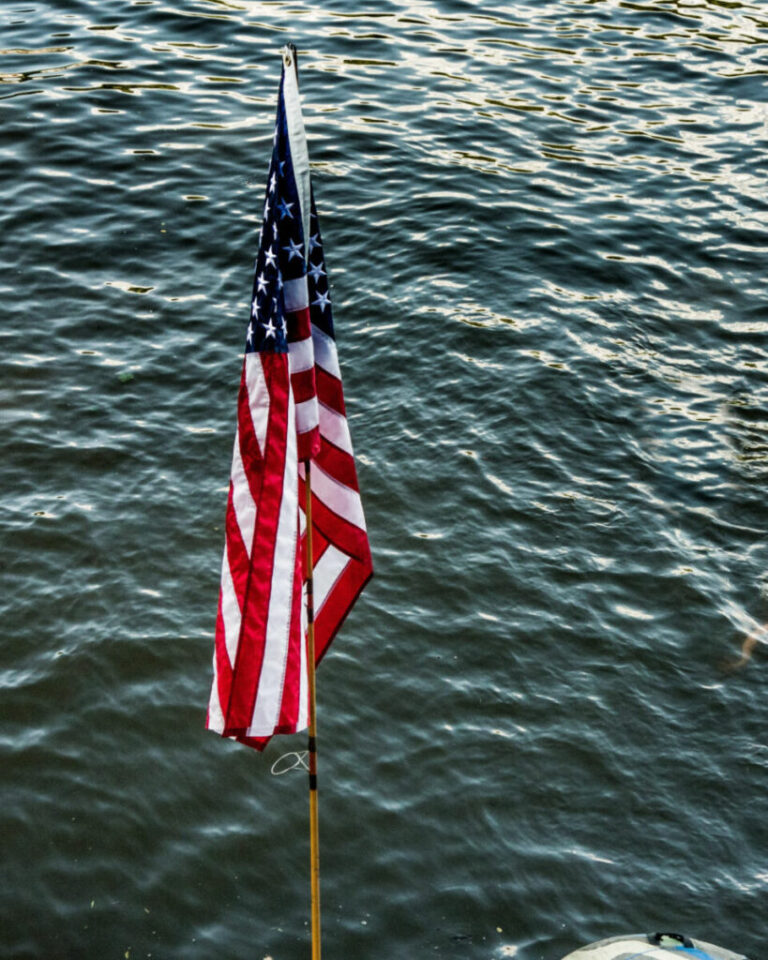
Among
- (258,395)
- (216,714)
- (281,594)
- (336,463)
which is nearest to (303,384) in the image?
(258,395)

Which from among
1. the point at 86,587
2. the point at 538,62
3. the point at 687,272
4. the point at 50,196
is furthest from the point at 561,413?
the point at 538,62

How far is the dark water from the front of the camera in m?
7.82

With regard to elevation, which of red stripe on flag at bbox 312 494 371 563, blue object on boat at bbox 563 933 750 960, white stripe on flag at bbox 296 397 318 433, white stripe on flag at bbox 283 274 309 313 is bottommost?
blue object on boat at bbox 563 933 750 960

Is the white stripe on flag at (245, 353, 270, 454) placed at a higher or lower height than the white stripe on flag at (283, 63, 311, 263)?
lower

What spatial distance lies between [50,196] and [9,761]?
30.9 ft

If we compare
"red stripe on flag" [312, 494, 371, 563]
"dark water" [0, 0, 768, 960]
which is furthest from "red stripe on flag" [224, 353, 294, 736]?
"dark water" [0, 0, 768, 960]

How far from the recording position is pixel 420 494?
11.0m

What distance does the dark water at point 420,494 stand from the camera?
782 centimetres

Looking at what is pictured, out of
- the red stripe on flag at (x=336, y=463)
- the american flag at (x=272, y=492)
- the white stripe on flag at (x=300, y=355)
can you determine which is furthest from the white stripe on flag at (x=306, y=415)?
the red stripe on flag at (x=336, y=463)

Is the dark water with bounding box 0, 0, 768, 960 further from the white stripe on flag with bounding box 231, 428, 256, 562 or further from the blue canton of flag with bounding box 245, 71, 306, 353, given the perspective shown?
the blue canton of flag with bounding box 245, 71, 306, 353

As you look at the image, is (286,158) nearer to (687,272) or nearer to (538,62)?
(687,272)

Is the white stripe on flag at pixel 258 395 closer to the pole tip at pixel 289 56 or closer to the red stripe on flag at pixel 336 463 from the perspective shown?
the red stripe on flag at pixel 336 463

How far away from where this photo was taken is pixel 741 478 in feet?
37.0

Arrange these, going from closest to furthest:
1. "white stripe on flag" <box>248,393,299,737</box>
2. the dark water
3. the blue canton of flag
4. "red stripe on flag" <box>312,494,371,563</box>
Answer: the blue canton of flag
"white stripe on flag" <box>248,393,299,737</box>
"red stripe on flag" <box>312,494,371,563</box>
the dark water
